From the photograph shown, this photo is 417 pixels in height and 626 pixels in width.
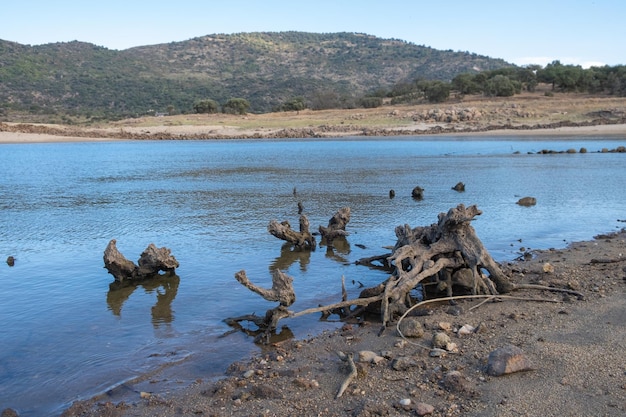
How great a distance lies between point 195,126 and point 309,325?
66.2 m

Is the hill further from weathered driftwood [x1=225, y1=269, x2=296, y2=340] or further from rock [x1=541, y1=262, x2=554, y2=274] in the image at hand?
weathered driftwood [x1=225, y1=269, x2=296, y2=340]

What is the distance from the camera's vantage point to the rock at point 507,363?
19.5ft

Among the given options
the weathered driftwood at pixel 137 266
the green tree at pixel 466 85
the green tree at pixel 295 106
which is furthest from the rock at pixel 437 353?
the green tree at pixel 295 106

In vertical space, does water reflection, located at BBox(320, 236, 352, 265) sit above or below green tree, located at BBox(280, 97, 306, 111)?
below

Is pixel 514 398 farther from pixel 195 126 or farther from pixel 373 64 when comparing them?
pixel 373 64

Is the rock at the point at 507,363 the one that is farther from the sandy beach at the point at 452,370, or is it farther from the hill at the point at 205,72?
the hill at the point at 205,72

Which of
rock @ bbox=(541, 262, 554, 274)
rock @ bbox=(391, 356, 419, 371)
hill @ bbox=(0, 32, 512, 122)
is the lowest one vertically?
rock @ bbox=(541, 262, 554, 274)

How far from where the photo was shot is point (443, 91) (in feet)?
243

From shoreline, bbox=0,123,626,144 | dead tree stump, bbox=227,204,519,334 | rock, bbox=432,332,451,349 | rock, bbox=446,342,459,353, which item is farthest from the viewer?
shoreline, bbox=0,123,626,144

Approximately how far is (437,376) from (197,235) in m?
9.64

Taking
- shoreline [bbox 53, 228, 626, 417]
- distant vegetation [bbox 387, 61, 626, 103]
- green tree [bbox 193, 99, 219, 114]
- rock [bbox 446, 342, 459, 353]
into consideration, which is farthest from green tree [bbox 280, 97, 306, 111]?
rock [bbox 446, 342, 459, 353]

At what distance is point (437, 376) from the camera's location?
6.01m

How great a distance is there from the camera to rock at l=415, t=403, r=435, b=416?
527 cm

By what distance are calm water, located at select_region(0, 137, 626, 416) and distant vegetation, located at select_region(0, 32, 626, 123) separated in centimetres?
4601
